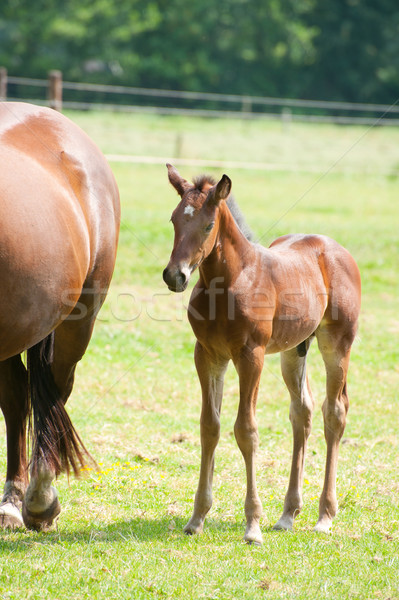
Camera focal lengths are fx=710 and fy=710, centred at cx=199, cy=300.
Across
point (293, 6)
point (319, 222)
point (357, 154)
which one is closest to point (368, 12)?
point (293, 6)

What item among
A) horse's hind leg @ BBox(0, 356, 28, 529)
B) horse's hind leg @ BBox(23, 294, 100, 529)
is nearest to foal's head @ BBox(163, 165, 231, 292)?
horse's hind leg @ BBox(23, 294, 100, 529)

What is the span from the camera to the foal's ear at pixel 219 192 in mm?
3193

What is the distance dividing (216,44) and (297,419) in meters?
43.0

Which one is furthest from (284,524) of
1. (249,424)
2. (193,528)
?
(249,424)

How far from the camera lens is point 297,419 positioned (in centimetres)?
394

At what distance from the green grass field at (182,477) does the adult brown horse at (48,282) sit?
1.02ft

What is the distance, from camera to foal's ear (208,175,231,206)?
319 centimetres

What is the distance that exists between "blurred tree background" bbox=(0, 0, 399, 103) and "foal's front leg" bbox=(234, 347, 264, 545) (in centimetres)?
3470

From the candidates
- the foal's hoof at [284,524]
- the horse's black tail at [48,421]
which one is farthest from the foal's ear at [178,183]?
the foal's hoof at [284,524]

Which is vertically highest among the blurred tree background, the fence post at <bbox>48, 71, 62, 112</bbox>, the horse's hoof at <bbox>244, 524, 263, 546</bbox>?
the blurred tree background

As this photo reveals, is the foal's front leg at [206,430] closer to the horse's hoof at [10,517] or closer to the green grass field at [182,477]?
the green grass field at [182,477]

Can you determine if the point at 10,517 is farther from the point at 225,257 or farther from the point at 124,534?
the point at 225,257

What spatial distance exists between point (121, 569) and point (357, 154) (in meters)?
22.6

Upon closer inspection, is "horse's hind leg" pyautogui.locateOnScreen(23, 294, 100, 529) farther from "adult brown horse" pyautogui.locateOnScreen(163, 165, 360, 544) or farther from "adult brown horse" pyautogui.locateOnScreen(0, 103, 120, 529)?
"adult brown horse" pyautogui.locateOnScreen(163, 165, 360, 544)
